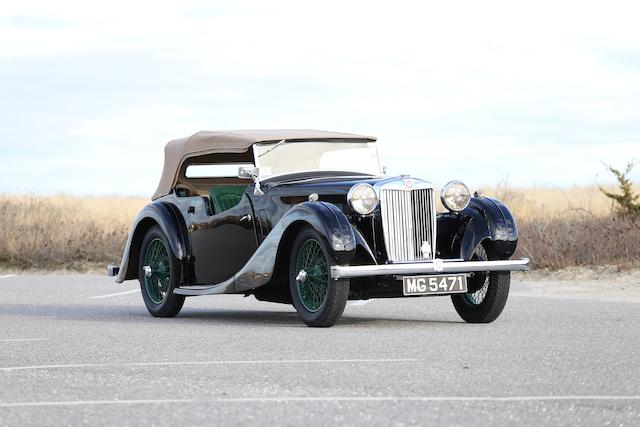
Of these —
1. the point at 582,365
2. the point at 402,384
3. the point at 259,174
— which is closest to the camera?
the point at 402,384

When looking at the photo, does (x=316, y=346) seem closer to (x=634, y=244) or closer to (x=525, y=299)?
(x=525, y=299)

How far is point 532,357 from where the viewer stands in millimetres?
8805

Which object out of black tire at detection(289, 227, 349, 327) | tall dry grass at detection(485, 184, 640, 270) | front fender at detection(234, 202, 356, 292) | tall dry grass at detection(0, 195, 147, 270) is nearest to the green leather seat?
front fender at detection(234, 202, 356, 292)

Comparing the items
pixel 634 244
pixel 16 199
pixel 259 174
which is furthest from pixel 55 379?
pixel 16 199

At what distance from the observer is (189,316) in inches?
537

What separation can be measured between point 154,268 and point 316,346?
14.4 ft

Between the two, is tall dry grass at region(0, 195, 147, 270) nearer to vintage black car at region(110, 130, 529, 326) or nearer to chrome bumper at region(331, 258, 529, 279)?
vintage black car at region(110, 130, 529, 326)

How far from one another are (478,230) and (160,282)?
3.79 meters

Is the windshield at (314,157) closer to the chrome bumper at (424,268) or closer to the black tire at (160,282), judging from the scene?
the black tire at (160,282)

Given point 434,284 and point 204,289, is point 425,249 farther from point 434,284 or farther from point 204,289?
point 204,289

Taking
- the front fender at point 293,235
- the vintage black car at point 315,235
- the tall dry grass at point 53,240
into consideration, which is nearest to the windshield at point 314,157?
the vintage black car at point 315,235

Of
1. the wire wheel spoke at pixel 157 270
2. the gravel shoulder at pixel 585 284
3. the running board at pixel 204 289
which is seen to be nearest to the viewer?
the running board at pixel 204 289

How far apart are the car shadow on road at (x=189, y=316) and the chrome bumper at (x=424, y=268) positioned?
1.01 metres

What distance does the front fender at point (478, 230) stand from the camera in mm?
11664
